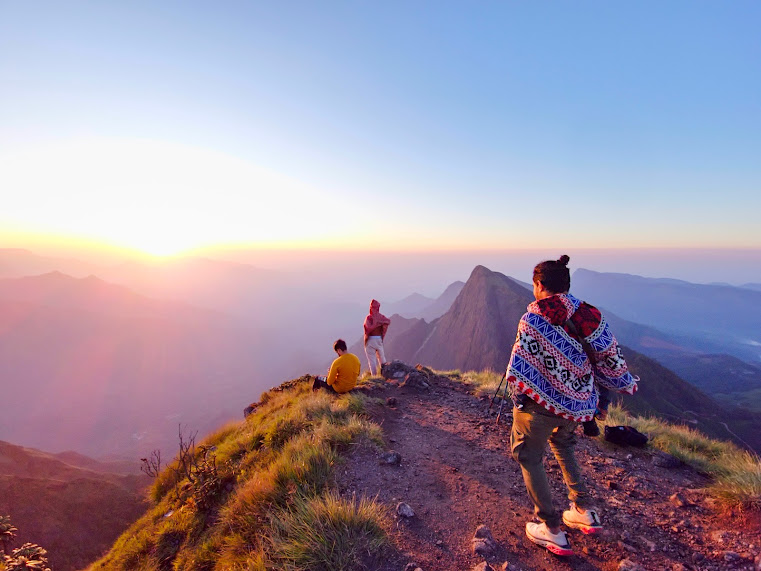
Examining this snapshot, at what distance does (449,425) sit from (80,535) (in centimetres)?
1969

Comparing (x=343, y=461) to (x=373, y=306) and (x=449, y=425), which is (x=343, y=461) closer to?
(x=449, y=425)

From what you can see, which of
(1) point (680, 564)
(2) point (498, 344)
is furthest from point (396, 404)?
(2) point (498, 344)

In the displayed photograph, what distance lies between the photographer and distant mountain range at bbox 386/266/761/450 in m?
39.2

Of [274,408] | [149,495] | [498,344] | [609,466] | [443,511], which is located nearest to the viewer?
[443,511]

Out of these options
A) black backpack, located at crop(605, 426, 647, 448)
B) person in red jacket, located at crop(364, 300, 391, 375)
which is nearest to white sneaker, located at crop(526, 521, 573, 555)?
black backpack, located at crop(605, 426, 647, 448)

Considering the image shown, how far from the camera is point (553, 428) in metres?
3.20

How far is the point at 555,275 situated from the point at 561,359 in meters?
0.84

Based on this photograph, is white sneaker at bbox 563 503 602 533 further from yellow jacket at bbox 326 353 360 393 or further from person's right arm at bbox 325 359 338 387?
person's right arm at bbox 325 359 338 387

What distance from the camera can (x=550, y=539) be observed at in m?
3.32

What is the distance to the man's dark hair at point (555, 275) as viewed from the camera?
125 inches

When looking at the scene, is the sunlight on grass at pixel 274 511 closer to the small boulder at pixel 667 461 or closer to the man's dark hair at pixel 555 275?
the man's dark hair at pixel 555 275

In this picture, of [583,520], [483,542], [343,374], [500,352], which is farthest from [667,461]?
[500,352]

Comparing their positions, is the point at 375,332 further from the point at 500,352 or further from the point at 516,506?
the point at 500,352

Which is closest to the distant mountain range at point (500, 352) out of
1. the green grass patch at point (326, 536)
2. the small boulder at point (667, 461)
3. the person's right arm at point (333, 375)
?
the small boulder at point (667, 461)
